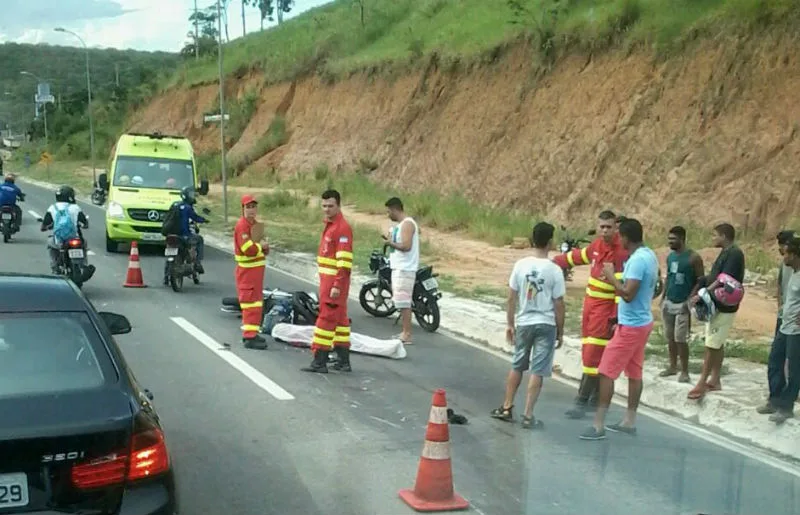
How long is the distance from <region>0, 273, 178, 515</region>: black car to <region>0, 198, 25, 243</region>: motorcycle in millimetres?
21339

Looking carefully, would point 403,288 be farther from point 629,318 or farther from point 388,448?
point 388,448

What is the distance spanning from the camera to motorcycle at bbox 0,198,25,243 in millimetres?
25328

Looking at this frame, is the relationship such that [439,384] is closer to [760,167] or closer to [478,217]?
[760,167]

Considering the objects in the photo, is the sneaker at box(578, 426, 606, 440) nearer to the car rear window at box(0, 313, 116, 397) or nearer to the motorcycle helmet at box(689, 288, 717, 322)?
the motorcycle helmet at box(689, 288, 717, 322)

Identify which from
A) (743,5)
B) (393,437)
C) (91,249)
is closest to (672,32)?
(743,5)

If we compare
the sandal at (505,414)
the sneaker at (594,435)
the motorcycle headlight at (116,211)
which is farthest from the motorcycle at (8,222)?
the sneaker at (594,435)

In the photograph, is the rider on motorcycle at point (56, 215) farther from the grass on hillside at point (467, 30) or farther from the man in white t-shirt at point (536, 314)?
the grass on hillside at point (467, 30)

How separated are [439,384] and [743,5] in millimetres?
18003

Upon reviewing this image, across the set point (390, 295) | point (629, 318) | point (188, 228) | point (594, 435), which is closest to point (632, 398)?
point (594, 435)

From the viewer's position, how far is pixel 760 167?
2247 centimetres

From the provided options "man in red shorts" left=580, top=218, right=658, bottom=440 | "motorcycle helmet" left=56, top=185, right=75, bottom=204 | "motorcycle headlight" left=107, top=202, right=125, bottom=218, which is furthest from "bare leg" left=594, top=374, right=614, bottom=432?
"motorcycle headlight" left=107, top=202, right=125, bottom=218

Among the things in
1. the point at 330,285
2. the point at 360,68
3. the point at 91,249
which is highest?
the point at 360,68

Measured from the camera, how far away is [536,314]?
8.66 m

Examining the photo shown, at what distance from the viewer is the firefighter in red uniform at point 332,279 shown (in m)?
10.4
